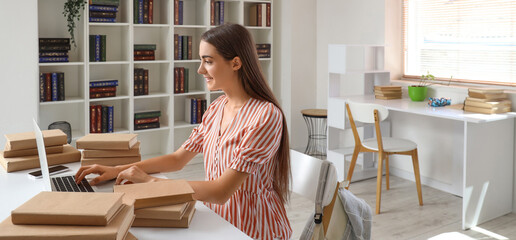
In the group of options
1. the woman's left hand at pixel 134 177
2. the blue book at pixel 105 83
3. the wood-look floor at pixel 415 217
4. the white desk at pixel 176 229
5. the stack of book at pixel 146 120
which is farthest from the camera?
the stack of book at pixel 146 120

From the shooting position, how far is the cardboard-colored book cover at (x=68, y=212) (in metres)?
1.24

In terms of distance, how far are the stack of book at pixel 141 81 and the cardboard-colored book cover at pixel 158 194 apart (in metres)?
3.53

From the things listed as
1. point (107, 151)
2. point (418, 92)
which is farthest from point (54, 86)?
point (418, 92)

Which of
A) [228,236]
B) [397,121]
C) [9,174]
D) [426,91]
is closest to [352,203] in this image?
[228,236]

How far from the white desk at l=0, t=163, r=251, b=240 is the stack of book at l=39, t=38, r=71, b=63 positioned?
2699 mm

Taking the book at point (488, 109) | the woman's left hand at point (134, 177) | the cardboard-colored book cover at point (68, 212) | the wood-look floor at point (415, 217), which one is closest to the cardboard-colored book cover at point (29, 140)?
the woman's left hand at point (134, 177)

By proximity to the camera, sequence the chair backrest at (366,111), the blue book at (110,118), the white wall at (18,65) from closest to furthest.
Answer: the chair backrest at (366,111) < the white wall at (18,65) < the blue book at (110,118)

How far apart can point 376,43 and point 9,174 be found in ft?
12.2

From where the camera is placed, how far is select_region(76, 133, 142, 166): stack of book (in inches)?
84.1

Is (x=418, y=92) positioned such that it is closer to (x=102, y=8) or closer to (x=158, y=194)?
(x=102, y=8)

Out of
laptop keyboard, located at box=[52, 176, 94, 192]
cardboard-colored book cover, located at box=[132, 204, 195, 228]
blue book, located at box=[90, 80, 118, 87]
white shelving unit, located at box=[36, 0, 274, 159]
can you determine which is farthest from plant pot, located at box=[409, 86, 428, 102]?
cardboard-colored book cover, located at box=[132, 204, 195, 228]

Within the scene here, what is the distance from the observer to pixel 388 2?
4988mm

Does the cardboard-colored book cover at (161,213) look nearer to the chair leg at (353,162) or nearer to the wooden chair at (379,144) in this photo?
the wooden chair at (379,144)

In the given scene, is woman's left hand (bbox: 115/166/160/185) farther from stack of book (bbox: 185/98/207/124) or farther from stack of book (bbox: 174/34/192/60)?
stack of book (bbox: 185/98/207/124)
